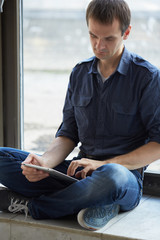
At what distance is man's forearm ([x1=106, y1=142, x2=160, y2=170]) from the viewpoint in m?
1.93

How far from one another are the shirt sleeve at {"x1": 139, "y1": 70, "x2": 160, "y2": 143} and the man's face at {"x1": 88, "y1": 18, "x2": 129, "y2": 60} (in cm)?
22

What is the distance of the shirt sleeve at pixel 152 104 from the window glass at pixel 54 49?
55cm

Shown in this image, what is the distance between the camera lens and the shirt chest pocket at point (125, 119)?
2.01 m

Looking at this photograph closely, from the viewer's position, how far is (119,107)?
2023 mm

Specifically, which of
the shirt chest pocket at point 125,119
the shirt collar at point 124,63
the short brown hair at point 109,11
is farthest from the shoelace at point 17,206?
the short brown hair at point 109,11

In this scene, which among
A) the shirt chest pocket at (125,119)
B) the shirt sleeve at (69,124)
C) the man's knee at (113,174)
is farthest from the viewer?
the shirt sleeve at (69,124)

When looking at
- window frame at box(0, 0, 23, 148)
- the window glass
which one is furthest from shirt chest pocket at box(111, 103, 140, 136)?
window frame at box(0, 0, 23, 148)

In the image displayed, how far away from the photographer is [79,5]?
8.54ft

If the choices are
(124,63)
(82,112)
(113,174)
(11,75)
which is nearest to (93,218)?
(113,174)

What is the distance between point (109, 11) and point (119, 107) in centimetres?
46

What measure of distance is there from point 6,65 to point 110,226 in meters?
1.26

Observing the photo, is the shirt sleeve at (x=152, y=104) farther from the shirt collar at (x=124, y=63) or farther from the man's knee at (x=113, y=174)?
the man's knee at (x=113, y=174)

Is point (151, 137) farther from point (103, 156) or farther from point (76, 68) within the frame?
point (76, 68)

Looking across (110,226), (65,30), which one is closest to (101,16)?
(110,226)
